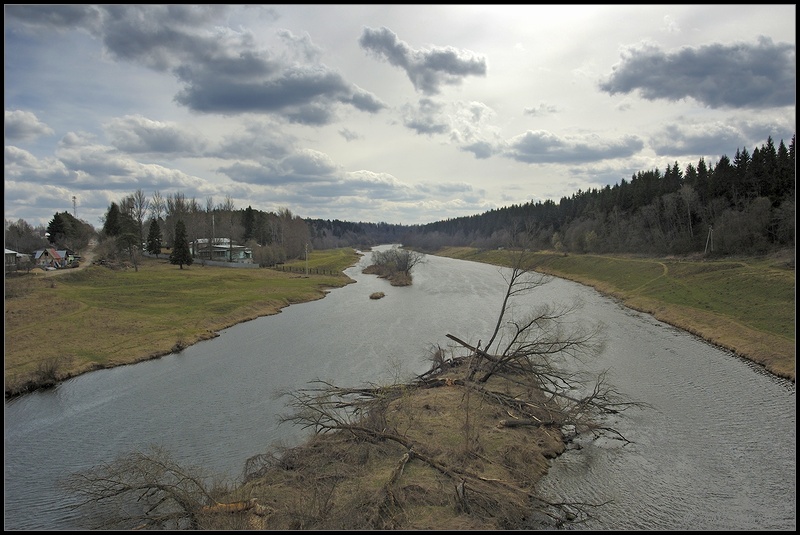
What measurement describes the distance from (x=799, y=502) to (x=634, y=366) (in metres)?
14.9

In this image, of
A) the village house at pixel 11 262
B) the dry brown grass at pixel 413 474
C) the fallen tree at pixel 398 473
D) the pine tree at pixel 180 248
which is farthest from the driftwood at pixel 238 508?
the pine tree at pixel 180 248

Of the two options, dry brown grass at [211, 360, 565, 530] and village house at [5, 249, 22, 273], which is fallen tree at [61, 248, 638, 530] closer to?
dry brown grass at [211, 360, 565, 530]

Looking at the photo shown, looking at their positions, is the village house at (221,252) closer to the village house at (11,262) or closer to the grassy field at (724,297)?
the village house at (11,262)

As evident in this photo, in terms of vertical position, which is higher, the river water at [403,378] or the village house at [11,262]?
the village house at [11,262]

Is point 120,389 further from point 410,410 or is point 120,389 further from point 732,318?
point 732,318

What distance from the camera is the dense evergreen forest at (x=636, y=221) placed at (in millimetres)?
57531

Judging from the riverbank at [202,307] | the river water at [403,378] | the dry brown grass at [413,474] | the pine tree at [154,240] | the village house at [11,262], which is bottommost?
the river water at [403,378]

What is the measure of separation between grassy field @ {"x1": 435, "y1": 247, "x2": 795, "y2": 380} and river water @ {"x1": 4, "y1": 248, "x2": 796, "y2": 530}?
202 centimetres

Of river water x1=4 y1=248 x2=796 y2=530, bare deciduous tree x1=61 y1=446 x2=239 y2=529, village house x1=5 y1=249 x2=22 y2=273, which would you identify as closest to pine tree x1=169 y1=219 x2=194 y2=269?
village house x1=5 y1=249 x2=22 y2=273

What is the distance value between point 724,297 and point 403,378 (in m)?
34.4

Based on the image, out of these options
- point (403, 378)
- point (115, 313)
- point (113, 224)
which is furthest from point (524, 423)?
point (113, 224)

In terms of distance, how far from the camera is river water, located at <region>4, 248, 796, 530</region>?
49.0ft

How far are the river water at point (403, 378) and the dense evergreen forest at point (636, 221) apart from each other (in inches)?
408

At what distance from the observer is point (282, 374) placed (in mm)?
28203
